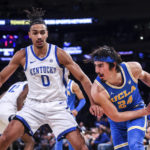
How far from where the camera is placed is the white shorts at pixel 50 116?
3.80 metres

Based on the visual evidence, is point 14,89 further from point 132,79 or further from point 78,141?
point 132,79

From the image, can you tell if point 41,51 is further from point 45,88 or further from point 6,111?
point 6,111

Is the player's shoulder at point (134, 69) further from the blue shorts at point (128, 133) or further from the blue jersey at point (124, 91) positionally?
the blue shorts at point (128, 133)

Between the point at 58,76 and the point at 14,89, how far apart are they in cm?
127

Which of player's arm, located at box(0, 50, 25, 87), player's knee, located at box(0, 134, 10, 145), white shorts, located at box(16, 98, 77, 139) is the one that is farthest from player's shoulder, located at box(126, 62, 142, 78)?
player's knee, located at box(0, 134, 10, 145)

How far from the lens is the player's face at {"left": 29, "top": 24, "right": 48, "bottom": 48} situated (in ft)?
13.1

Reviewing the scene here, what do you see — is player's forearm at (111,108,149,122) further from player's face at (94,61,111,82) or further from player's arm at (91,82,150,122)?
player's face at (94,61,111,82)

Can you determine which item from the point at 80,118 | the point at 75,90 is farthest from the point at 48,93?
the point at 80,118

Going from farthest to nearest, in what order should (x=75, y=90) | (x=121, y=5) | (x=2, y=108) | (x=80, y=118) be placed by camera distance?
(x=121, y=5) < (x=80, y=118) < (x=75, y=90) < (x=2, y=108)

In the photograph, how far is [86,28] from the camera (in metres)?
13.4

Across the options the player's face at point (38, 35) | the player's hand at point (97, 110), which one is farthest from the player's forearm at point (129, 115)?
the player's face at point (38, 35)

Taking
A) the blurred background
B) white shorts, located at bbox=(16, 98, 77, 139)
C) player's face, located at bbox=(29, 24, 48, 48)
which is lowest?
white shorts, located at bbox=(16, 98, 77, 139)

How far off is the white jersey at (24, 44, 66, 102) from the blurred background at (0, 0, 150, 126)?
7.40 meters

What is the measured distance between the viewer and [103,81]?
3684 mm
